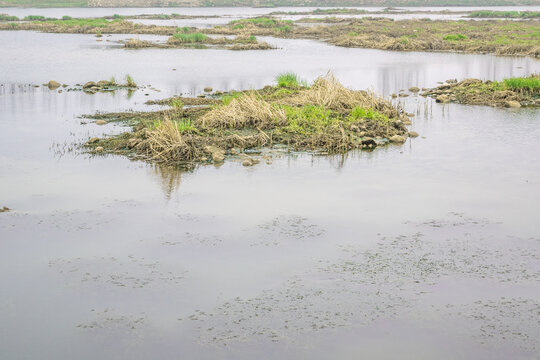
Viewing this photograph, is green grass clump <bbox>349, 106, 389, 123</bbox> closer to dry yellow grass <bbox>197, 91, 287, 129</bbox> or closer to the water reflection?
dry yellow grass <bbox>197, 91, 287, 129</bbox>

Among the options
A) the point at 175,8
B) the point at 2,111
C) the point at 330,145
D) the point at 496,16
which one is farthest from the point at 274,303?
the point at 175,8

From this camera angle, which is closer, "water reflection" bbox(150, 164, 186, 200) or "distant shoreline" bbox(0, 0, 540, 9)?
"water reflection" bbox(150, 164, 186, 200)

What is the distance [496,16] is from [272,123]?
78622 millimetres

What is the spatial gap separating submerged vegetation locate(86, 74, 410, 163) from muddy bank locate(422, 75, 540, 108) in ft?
14.4

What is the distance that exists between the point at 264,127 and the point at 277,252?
8657 mm

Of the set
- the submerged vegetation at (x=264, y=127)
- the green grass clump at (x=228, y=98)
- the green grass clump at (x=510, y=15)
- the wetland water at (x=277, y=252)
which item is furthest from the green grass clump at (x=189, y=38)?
the green grass clump at (x=510, y=15)

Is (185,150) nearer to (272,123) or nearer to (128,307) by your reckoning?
(272,123)

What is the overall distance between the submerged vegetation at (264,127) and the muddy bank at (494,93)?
4.38 metres

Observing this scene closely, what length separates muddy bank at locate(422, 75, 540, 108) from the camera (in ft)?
80.2

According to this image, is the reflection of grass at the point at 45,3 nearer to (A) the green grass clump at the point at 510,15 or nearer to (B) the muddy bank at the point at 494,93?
(A) the green grass clump at the point at 510,15

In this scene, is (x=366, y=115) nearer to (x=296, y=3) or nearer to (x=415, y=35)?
(x=415, y=35)

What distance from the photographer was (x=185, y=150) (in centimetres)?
1603

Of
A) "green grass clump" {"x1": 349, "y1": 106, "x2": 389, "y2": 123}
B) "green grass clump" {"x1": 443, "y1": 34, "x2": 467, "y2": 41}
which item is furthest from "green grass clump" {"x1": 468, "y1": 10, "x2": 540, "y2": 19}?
"green grass clump" {"x1": 349, "y1": 106, "x2": 389, "y2": 123}

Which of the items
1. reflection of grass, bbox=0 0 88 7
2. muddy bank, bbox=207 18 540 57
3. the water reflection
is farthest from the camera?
reflection of grass, bbox=0 0 88 7
